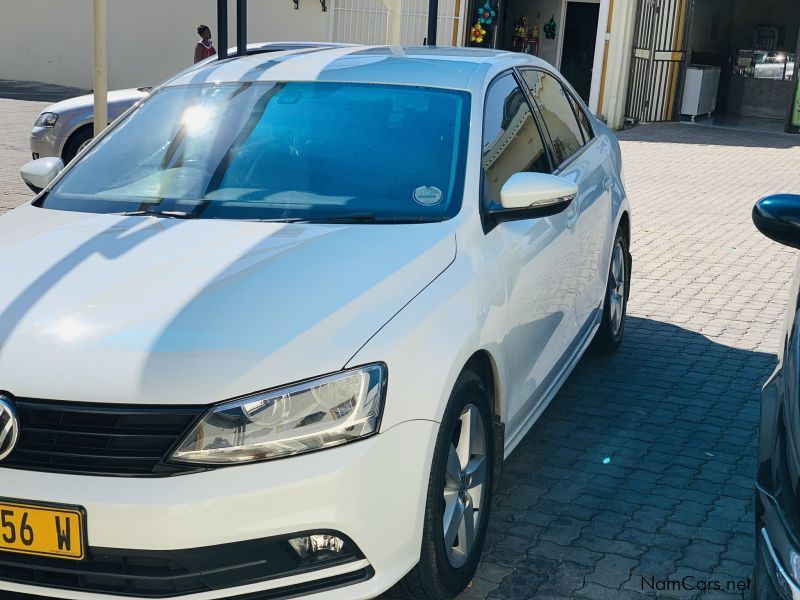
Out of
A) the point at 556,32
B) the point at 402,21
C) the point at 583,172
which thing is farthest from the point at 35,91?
the point at 583,172

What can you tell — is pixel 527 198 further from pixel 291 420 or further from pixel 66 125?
pixel 66 125

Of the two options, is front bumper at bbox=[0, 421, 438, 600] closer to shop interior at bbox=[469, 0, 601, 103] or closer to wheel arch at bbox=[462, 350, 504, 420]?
wheel arch at bbox=[462, 350, 504, 420]

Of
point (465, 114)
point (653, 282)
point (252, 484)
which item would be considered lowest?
point (653, 282)

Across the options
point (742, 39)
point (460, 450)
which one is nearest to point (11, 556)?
point (460, 450)

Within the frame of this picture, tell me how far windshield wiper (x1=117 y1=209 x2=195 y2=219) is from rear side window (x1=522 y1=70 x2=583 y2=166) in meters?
1.85

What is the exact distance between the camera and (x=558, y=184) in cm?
387

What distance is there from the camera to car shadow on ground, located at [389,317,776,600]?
3.73 m

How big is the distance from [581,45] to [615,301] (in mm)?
17652

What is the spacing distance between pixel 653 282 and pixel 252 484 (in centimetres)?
588

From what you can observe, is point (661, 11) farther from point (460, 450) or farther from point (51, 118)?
point (460, 450)

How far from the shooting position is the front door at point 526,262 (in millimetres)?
3848

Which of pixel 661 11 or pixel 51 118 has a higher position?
pixel 661 11

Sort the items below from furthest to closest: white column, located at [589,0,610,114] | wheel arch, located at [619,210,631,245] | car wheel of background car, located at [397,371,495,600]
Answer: white column, located at [589,0,610,114]
wheel arch, located at [619,210,631,245]
car wheel of background car, located at [397,371,495,600]

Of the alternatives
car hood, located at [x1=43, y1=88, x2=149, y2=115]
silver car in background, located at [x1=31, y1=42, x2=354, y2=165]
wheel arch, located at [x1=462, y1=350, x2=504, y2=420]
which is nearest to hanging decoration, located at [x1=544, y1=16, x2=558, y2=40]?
car hood, located at [x1=43, y1=88, x2=149, y2=115]
